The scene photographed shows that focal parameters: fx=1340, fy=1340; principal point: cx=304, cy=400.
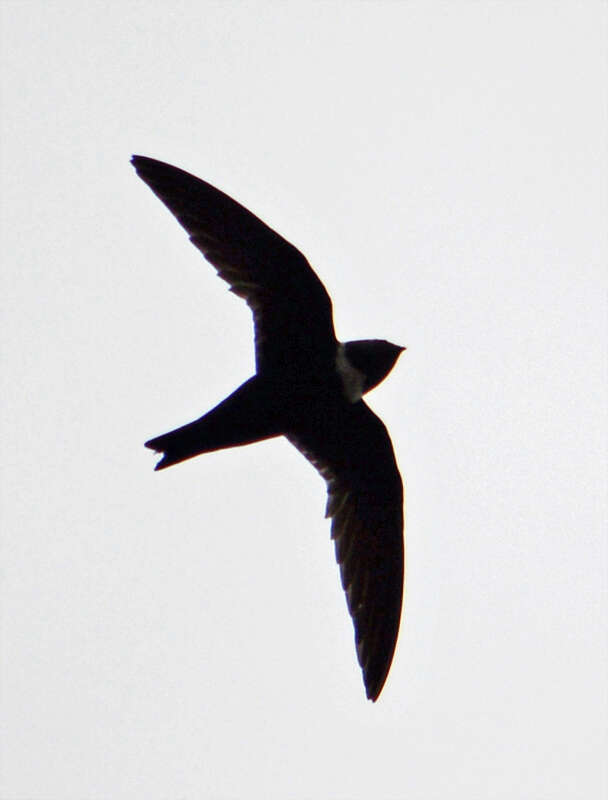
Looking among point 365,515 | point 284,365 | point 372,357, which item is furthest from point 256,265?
point 365,515

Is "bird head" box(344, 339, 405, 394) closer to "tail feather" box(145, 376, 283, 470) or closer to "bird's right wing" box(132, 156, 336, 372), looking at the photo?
"bird's right wing" box(132, 156, 336, 372)

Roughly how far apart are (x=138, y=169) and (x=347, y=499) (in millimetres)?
1607

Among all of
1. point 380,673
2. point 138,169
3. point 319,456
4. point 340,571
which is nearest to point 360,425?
point 319,456

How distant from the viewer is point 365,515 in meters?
5.60

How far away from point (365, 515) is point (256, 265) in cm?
119

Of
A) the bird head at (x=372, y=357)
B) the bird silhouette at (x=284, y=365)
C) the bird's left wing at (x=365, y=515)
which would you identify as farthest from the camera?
the bird's left wing at (x=365, y=515)

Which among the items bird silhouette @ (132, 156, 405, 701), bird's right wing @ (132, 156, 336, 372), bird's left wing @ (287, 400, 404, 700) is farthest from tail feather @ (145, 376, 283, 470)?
bird's left wing @ (287, 400, 404, 700)

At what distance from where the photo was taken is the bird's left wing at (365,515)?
211 inches

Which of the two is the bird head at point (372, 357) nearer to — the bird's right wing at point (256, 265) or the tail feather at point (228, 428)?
the bird's right wing at point (256, 265)

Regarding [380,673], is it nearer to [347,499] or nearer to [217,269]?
[347,499]

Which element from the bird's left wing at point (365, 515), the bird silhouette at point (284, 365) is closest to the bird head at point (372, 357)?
the bird silhouette at point (284, 365)

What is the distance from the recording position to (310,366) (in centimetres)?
512

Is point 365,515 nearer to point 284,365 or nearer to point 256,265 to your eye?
point 284,365

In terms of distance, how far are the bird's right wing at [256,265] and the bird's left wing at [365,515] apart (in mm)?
309
